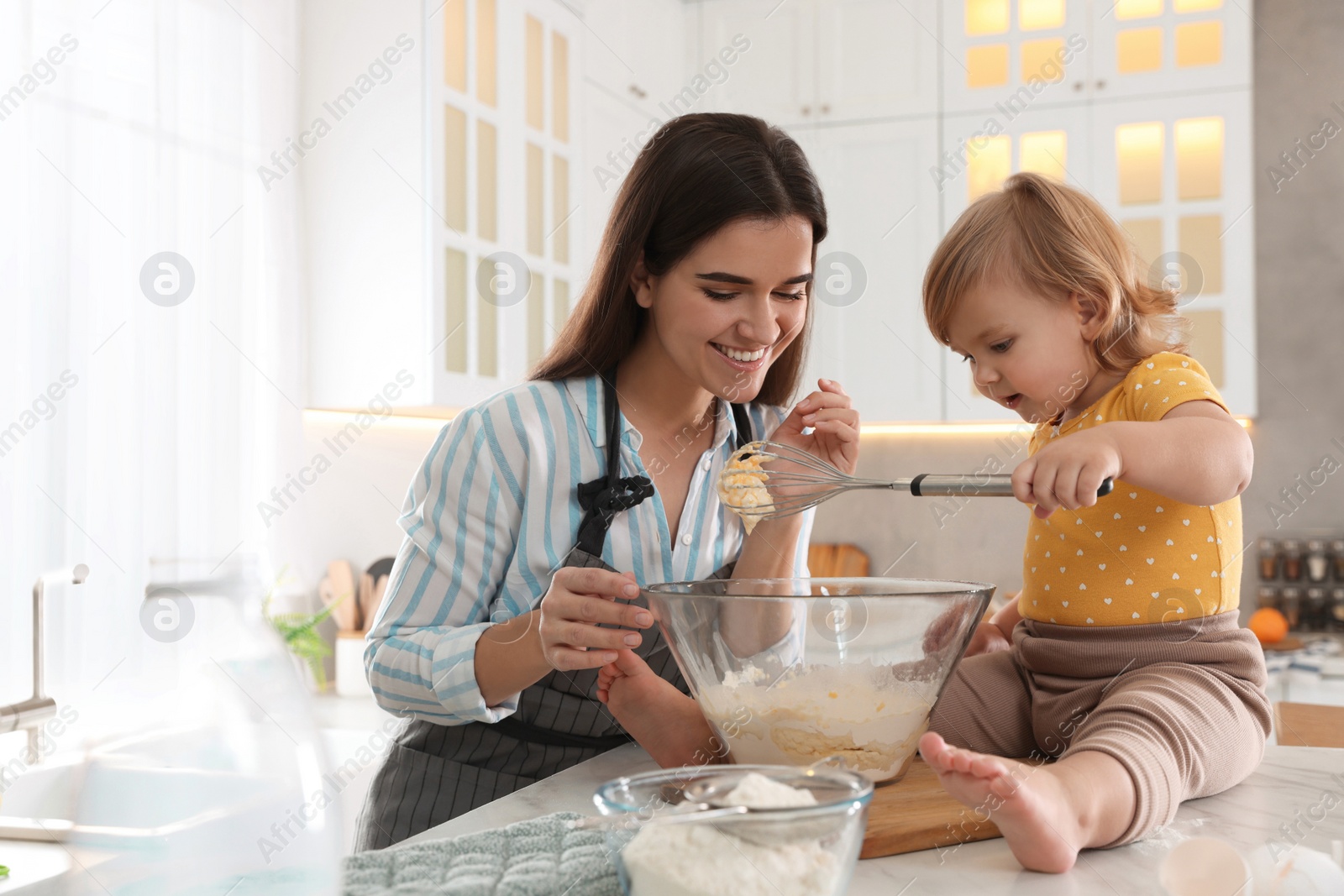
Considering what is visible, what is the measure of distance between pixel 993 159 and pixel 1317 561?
127 cm

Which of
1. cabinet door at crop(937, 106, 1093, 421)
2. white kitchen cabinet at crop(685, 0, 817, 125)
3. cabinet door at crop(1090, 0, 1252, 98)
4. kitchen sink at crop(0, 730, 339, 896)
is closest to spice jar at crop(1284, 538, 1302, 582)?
cabinet door at crop(937, 106, 1093, 421)

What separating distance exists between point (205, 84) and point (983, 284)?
5.80 ft

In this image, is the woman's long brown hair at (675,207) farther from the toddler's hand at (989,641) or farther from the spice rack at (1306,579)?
the spice rack at (1306,579)

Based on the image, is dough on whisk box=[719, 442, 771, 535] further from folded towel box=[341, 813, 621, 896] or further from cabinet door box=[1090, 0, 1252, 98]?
cabinet door box=[1090, 0, 1252, 98]

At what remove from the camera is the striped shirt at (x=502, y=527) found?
1.04 meters

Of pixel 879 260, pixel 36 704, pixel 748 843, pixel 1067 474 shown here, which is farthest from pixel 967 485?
pixel 879 260

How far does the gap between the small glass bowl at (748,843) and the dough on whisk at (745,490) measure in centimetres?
56

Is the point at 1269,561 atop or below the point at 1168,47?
below

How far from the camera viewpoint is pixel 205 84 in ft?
7.02

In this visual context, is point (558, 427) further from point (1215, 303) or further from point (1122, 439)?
point (1215, 303)

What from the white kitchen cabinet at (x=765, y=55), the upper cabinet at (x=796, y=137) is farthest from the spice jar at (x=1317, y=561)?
the white kitchen cabinet at (x=765, y=55)

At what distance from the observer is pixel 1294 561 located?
2.66 m

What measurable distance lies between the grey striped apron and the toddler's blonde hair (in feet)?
1.23

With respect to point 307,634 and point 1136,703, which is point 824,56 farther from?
point 1136,703
